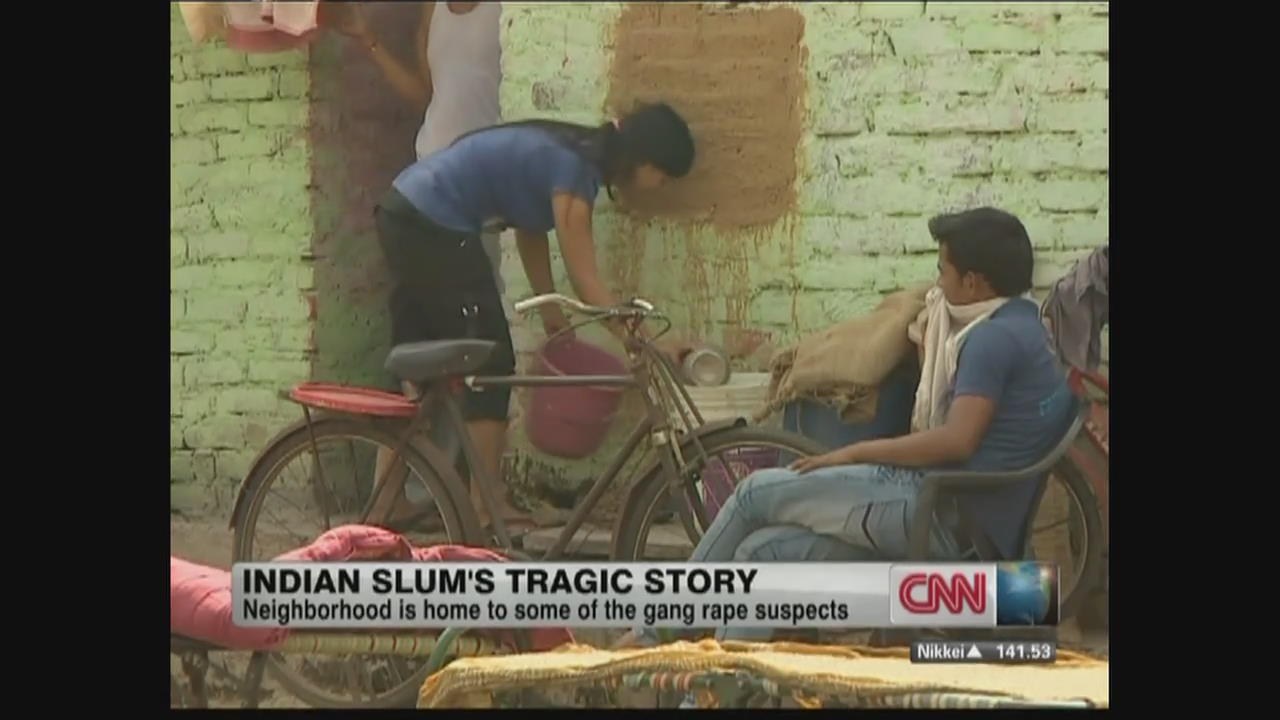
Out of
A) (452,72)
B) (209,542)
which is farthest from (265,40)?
(209,542)

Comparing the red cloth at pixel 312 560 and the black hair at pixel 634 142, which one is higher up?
the black hair at pixel 634 142

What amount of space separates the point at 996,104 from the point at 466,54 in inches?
56.9

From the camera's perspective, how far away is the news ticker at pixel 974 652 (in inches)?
215

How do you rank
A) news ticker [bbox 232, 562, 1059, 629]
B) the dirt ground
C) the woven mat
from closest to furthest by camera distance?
the woven mat, news ticker [bbox 232, 562, 1059, 629], the dirt ground

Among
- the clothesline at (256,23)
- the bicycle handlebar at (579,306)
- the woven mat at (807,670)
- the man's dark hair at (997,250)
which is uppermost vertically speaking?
the clothesline at (256,23)

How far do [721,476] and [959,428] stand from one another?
0.65m

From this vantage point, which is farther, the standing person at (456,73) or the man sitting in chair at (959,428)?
the standing person at (456,73)

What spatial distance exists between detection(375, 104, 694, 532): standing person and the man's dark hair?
778mm

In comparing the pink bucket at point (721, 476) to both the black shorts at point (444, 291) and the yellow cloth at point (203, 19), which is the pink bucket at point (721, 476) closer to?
the black shorts at point (444, 291)

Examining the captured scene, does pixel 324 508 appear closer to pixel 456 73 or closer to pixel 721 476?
pixel 721 476

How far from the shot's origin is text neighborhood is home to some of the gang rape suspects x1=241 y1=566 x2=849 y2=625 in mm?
5477

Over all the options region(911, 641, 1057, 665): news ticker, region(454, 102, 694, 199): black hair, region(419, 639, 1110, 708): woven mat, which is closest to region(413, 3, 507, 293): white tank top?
region(454, 102, 694, 199): black hair

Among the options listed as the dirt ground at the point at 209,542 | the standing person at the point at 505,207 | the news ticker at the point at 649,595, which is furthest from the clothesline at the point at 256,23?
the news ticker at the point at 649,595

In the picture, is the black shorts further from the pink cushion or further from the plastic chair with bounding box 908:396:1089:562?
the plastic chair with bounding box 908:396:1089:562
